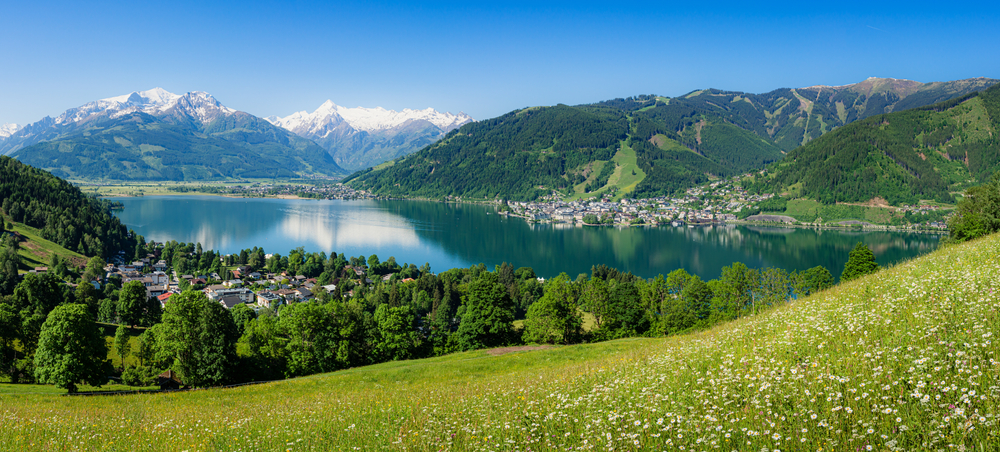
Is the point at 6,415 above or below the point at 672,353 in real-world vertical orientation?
below

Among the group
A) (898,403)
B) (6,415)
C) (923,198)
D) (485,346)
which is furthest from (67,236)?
(923,198)

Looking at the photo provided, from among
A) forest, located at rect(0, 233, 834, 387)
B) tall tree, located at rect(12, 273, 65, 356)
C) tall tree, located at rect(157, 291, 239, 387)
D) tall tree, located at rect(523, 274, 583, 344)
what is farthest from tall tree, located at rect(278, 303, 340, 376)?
tall tree, located at rect(12, 273, 65, 356)

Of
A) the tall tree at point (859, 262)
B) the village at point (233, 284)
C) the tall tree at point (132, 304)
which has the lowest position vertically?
the village at point (233, 284)

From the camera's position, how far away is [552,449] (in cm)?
591

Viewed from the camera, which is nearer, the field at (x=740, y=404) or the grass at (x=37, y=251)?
the field at (x=740, y=404)

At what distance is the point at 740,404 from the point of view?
5887 millimetres

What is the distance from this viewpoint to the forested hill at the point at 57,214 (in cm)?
8994

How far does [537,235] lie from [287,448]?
150m

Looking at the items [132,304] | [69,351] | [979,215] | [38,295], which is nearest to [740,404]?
[69,351]

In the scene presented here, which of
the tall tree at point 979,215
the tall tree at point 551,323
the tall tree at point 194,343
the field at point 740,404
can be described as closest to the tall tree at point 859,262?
the tall tree at point 979,215

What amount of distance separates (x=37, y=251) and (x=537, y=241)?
109299 mm

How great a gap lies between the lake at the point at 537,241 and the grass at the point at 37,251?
114ft

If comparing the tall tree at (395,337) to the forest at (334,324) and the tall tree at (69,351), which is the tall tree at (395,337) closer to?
the forest at (334,324)

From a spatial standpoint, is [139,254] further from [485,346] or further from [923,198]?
[923,198]
